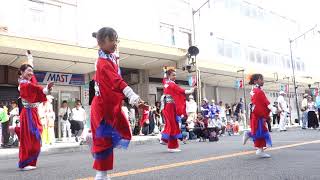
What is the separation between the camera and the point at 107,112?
14.0ft

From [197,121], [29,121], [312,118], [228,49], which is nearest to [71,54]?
[197,121]

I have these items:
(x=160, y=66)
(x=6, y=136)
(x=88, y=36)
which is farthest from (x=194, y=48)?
(x=6, y=136)

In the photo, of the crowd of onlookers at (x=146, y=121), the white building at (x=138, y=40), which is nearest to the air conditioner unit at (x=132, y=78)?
the white building at (x=138, y=40)

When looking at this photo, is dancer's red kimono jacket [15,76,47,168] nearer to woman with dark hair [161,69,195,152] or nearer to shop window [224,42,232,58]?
woman with dark hair [161,69,195,152]

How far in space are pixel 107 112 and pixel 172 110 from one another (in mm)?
5244

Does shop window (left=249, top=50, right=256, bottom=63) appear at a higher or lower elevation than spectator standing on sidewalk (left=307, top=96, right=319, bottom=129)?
higher

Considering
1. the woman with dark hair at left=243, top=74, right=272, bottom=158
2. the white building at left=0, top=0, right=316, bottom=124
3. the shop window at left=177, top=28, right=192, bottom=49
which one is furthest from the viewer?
the shop window at left=177, top=28, right=192, bottom=49

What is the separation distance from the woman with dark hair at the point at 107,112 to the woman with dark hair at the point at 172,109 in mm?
4919

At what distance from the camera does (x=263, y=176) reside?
15.8ft

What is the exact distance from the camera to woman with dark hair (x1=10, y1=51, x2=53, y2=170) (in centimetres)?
664

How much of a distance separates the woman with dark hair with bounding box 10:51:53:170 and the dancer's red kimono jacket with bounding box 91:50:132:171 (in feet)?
8.29

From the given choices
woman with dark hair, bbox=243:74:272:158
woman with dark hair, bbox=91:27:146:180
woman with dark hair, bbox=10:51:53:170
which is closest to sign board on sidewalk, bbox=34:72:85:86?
A: woman with dark hair, bbox=10:51:53:170

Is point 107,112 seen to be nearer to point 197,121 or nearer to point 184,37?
point 197,121

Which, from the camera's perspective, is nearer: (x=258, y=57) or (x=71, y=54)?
(x=71, y=54)
